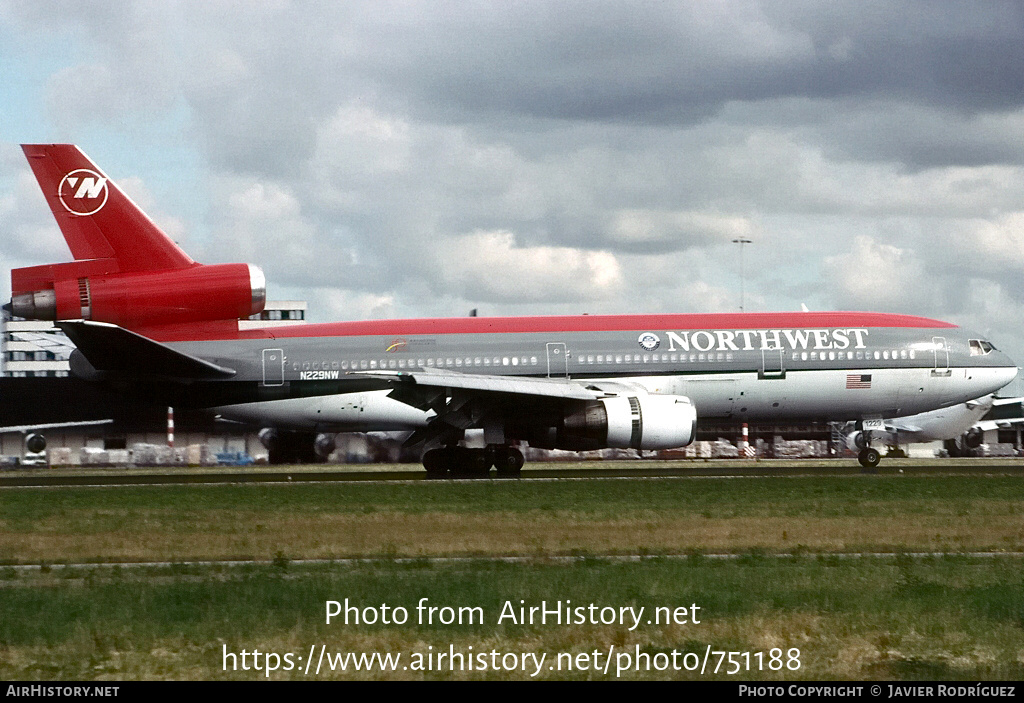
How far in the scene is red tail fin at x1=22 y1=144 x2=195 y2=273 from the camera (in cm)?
3694

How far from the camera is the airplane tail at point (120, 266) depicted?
120ft

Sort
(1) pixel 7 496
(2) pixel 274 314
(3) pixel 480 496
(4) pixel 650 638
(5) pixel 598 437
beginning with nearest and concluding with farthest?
(4) pixel 650 638 → (3) pixel 480 496 → (1) pixel 7 496 → (5) pixel 598 437 → (2) pixel 274 314

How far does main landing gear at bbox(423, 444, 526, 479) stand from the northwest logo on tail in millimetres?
12602

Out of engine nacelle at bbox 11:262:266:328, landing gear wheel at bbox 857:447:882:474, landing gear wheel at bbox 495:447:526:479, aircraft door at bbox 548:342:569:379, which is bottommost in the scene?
landing gear wheel at bbox 857:447:882:474

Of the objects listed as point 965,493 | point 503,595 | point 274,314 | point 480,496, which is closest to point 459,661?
point 503,595

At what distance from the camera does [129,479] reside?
37.2m

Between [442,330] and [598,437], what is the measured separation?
7.89 meters

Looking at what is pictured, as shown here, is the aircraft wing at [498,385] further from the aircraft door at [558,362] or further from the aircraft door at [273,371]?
the aircraft door at [273,371]

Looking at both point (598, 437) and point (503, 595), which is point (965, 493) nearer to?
point (598, 437)

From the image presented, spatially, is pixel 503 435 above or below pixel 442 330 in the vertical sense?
below

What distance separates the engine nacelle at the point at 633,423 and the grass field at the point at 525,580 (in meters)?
6.61

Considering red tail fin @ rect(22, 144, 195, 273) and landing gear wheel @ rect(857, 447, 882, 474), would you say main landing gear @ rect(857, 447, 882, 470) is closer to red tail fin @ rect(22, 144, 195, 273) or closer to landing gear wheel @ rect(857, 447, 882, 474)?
landing gear wheel @ rect(857, 447, 882, 474)

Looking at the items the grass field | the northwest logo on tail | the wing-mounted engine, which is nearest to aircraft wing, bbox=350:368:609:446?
the wing-mounted engine

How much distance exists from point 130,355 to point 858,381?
21.6 metres
